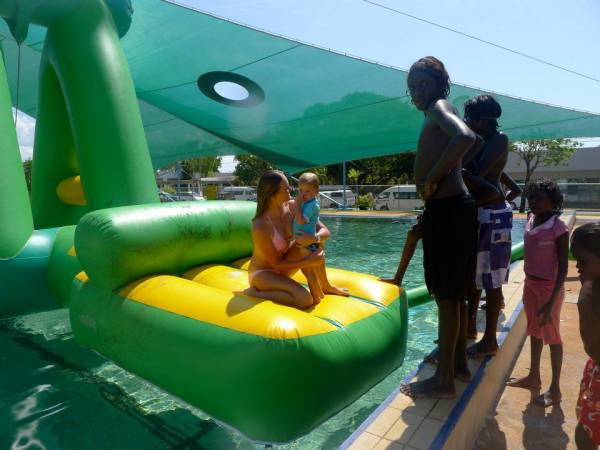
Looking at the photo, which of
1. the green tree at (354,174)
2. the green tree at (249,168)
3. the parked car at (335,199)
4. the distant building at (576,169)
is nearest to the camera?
the parked car at (335,199)

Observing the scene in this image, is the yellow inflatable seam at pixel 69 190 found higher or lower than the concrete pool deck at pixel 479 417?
higher

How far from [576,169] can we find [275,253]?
3356 centimetres

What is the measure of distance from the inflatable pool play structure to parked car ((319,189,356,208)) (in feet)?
52.4

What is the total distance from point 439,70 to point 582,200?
21.2 m

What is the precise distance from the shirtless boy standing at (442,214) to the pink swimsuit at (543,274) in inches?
29.2

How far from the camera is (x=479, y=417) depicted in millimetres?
2311

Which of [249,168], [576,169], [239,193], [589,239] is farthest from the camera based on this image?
[249,168]

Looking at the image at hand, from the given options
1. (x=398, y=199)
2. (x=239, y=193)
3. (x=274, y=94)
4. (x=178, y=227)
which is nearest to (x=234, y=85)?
(x=274, y=94)

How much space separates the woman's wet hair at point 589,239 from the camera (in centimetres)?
154

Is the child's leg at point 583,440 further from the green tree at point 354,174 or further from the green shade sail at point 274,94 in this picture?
the green tree at point 354,174

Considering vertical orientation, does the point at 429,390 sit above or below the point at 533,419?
above

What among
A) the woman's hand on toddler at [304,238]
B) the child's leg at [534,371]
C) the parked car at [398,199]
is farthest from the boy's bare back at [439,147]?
the parked car at [398,199]

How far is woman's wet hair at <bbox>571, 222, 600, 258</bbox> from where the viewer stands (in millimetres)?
1536

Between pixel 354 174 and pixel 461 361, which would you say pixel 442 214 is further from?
pixel 354 174
